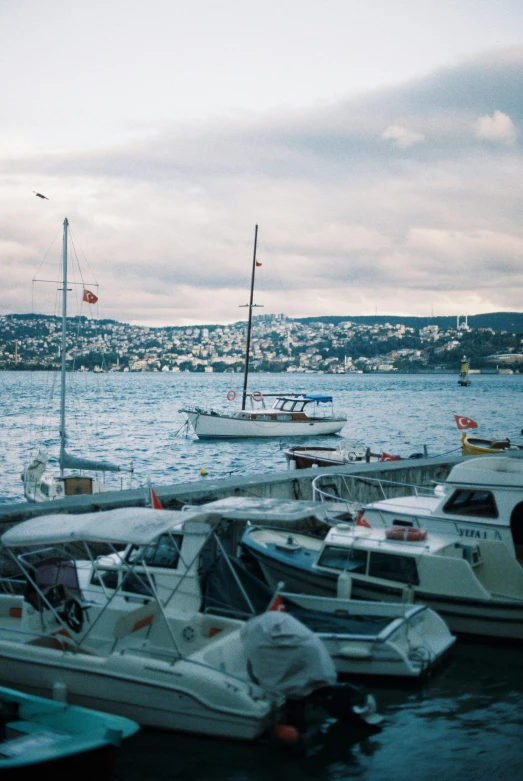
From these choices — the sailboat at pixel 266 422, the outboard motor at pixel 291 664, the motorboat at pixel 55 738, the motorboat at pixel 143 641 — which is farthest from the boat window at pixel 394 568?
the sailboat at pixel 266 422

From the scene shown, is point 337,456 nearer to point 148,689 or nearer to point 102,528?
point 102,528

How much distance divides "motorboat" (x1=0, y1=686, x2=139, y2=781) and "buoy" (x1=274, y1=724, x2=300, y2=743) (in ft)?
4.89

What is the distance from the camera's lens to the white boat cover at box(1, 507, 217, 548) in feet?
27.1

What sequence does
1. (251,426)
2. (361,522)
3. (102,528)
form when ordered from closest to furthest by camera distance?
(102,528) → (361,522) → (251,426)

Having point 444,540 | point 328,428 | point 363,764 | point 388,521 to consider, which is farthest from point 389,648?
point 328,428

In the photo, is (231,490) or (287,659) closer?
(287,659)

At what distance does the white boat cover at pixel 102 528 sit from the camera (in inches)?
325

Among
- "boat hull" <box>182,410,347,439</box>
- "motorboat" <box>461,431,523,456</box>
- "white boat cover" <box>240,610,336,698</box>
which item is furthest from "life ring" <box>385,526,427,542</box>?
"boat hull" <box>182,410,347,439</box>

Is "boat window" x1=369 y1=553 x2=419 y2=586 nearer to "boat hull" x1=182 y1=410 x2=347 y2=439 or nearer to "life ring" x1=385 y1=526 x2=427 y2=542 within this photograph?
"life ring" x1=385 y1=526 x2=427 y2=542

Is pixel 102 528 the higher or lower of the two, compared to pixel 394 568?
higher

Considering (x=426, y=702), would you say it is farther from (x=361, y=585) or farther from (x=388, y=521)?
(x=388, y=521)

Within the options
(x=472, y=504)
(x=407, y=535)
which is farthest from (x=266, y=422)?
(x=407, y=535)

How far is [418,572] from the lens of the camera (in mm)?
11297

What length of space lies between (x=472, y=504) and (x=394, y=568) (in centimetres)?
226
